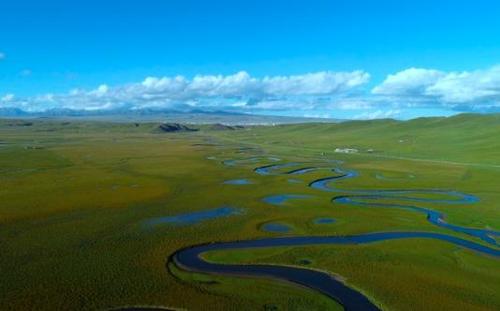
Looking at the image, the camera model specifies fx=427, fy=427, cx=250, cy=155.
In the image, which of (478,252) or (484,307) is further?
(478,252)

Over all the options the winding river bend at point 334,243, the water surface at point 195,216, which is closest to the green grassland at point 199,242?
the winding river bend at point 334,243

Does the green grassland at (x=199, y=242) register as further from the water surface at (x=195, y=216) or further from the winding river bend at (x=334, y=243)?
the water surface at (x=195, y=216)

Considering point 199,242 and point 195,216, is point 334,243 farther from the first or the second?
point 195,216

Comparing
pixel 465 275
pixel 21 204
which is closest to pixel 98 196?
pixel 21 204

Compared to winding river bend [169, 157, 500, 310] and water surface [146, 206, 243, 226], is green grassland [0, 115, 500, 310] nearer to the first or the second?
winding river bend [169, 157, 500, 310]

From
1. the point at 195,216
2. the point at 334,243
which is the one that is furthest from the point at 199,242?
the point at 334,243

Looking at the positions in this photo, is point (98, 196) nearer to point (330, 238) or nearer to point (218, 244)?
point (218, 244)

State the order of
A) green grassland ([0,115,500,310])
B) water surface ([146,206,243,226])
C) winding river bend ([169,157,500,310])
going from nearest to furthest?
green grassland ([0,115,500,310])
winding river bend ([169,157,500,310])
water surface ([146,206,243,226])

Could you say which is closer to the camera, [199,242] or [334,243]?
[199,242]

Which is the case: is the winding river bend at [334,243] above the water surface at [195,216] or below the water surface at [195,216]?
below

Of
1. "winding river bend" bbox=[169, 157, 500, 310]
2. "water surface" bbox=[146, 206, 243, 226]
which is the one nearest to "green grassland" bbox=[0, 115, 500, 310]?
"winding river bend" bbox=[169, 157, 500, 310]

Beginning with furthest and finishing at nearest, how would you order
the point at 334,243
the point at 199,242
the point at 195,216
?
the point at 195,216 < the point at 334,243 < the point at 199,242
